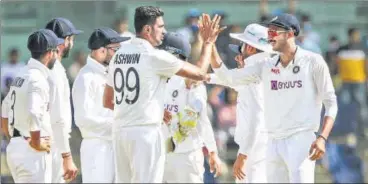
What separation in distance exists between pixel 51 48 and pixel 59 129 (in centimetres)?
87

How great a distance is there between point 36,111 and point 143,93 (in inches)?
55.0

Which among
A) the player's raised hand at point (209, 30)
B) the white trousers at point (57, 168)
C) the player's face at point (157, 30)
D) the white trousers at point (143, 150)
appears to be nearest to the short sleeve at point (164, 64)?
the player's face at point (157, 30)

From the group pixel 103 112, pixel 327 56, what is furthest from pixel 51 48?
pixel 327 56

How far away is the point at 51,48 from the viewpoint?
1336 cm

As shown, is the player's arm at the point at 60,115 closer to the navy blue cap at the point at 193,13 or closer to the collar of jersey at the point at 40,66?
the collar of jersey at the point at 40,66

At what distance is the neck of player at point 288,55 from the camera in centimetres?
1304

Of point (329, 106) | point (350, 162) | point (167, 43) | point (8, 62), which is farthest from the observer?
point (8, 62)

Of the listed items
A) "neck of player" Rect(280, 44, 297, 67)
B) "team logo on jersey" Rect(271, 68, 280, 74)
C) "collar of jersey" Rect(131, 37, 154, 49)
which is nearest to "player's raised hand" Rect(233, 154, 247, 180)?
"team logo on jersey" Rect(271, 68, 280, 74)

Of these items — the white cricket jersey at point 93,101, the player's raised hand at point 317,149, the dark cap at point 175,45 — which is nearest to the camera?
the player's raised hand at point 317,149

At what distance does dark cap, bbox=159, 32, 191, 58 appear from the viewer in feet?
46.5

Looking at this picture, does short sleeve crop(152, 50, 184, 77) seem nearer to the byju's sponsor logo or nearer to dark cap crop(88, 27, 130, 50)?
the byju's sponsor logo

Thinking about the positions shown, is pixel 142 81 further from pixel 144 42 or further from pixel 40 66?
pixel 40 66

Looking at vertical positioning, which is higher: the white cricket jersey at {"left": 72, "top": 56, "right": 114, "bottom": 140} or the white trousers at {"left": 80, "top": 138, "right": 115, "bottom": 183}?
the white cricket jersey at {"left": 72, "top": 56, "right": 114, "bottom": 140}

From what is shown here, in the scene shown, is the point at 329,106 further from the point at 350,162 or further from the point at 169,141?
the point at 350,162
